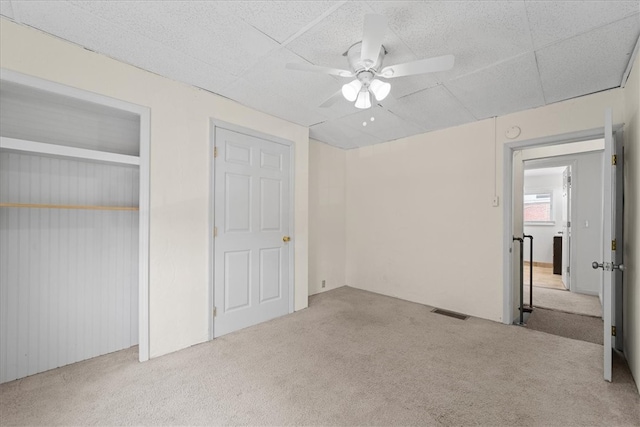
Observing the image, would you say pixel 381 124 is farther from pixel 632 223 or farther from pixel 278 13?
pixel 632 223

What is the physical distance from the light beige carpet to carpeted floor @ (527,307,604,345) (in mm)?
252

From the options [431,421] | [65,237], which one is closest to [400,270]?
[431,421]

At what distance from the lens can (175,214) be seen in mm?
2516

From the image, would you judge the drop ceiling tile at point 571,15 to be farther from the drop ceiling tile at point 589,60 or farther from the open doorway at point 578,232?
the open doorway at point 578,232

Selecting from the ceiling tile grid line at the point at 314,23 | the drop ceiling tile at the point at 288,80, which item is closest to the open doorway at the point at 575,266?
the drop ceiling tile at the point at 288,80

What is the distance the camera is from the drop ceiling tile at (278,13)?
161cm

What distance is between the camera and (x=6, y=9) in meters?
1.69

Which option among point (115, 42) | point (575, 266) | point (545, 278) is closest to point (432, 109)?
point (115, 42)

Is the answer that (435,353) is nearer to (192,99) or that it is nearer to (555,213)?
(192,99)

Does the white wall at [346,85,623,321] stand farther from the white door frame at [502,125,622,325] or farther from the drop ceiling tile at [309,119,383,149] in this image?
the drop ceiling tile at [309,119,383,149]

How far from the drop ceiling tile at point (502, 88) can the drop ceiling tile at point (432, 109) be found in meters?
0.10

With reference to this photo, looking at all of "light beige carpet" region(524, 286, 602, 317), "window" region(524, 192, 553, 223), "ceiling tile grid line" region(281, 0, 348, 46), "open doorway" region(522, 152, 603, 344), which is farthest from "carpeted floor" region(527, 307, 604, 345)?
"window" region(524, 192, 553, 223)

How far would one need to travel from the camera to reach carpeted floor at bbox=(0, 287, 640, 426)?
1.69m

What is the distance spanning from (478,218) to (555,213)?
540 centimetres
